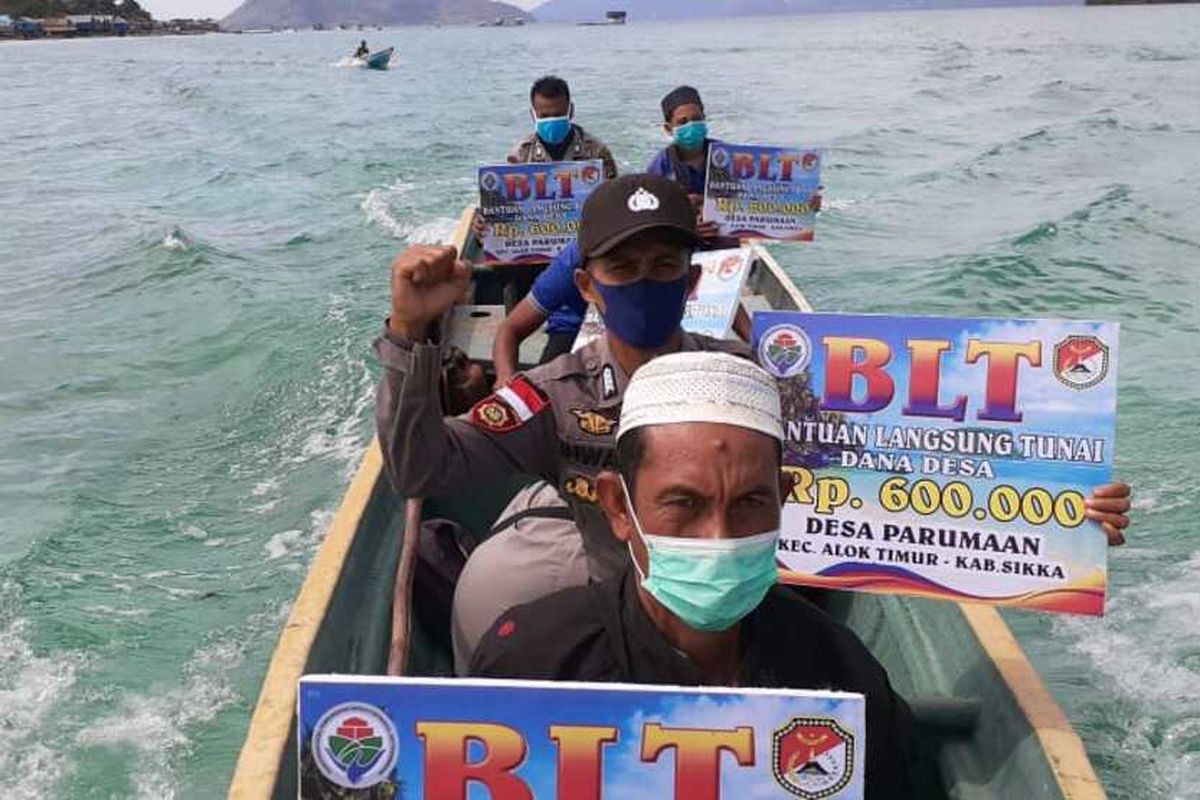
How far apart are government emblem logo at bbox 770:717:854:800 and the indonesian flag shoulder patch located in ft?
4.31

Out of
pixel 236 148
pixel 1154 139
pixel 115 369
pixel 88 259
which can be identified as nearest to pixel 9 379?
pixel 115 369

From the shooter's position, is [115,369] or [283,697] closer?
[283,697]

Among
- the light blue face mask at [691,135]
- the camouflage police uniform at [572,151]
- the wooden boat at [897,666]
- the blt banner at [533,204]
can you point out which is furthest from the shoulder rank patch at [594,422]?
the camouflage police uniform at [572,151]

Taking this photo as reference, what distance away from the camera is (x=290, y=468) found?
24.7ft

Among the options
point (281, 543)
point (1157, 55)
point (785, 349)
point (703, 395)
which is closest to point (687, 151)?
point (281, 543)

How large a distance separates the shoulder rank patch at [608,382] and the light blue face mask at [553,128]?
4.07 meters

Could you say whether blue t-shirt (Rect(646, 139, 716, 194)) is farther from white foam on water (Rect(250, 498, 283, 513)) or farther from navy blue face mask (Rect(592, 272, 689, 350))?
navy blue face mask (Rect(592, 272, 689, 350))

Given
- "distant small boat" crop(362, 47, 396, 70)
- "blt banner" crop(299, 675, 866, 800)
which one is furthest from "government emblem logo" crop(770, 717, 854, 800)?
"distant small boat" crop(362, 47, 396, 70)

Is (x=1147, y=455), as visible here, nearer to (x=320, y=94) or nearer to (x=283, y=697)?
(x=283, y=697)

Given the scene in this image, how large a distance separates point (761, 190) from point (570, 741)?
17.7ft

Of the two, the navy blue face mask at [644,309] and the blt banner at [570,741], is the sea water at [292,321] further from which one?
the blt banner at [570,741]

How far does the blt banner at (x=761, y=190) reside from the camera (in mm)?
6516

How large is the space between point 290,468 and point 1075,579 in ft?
19.4

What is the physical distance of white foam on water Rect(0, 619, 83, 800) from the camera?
4.48 meters
